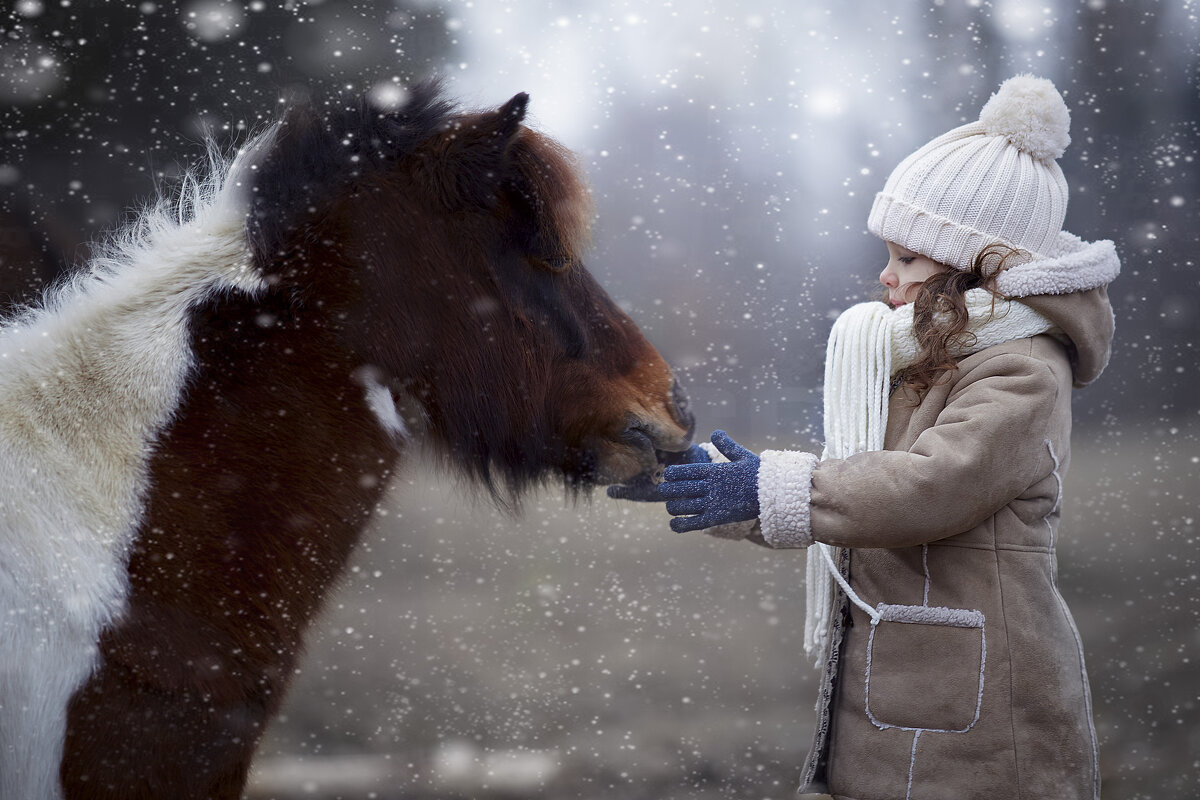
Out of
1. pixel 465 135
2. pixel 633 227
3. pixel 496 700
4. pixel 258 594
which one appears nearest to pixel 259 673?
pixel 258 594

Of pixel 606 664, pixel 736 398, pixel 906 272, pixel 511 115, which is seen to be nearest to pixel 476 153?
pixel 511 115

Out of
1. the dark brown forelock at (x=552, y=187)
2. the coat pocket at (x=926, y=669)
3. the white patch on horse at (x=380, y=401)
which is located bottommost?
the coat pocket at (x=926, y=669)

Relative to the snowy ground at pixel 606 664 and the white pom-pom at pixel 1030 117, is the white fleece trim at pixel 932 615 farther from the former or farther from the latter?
the snowy ground at pixel 606 664

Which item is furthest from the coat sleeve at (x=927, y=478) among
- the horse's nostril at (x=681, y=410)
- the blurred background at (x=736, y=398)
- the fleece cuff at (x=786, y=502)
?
the blurred background at (x=736, y=398)

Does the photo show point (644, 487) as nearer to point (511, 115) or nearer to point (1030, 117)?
point (511, 115)

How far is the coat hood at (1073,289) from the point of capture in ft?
2.48

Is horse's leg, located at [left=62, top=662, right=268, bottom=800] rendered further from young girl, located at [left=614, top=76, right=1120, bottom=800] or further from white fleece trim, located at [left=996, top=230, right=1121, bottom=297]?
white fleece trim, located at [left=996, top=230, right=1121, bottom=297]

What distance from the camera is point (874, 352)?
2.64 feet

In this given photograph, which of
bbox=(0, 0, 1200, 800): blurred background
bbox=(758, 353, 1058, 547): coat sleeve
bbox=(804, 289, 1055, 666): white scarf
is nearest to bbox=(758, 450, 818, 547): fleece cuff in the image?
bbox=(758, 353, 1058, 547): coat sleeve

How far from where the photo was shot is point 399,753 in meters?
1.62

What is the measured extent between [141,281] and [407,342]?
0.76 ft

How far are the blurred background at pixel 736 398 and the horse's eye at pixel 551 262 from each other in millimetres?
751

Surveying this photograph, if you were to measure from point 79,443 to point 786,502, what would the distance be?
0.59 meters

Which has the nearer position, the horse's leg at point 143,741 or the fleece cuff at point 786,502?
the horse's leg at point 143,741
